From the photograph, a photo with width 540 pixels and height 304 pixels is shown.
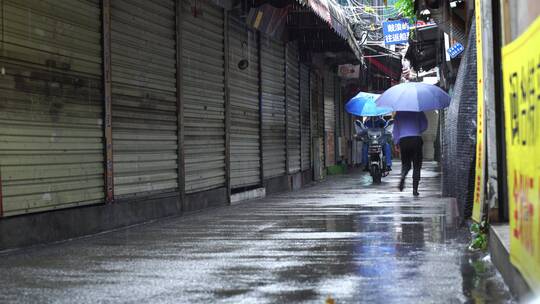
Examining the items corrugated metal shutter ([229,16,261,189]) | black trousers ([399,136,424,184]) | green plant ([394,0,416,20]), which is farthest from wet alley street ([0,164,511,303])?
green plant ([394,0,416,20])

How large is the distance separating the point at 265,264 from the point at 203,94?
262 inches

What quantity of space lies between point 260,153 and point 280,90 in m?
2.53

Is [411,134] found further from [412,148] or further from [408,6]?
[408,6]

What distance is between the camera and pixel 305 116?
21250 mm

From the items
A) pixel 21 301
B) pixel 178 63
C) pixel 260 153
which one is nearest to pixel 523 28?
pixel 21 301

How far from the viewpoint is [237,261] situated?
6.91 metres

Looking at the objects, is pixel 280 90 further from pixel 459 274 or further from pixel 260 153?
pixel 459 274

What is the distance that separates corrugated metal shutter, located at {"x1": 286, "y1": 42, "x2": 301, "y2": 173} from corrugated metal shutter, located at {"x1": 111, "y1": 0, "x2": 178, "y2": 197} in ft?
24.3

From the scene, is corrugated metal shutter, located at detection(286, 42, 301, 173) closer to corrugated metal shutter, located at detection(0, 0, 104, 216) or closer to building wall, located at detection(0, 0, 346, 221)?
building wall, located at detection(0, 0, 346, 221)

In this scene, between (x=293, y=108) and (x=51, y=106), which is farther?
(x=293, y=108)

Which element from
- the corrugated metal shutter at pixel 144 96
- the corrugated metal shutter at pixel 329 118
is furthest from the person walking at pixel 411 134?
the corrugated metal shutter at pixel 329 118

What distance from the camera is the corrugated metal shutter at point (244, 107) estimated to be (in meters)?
14.5

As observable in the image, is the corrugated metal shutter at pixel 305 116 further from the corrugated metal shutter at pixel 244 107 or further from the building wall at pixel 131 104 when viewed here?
the corrugated metal shutter at pixel 244 107

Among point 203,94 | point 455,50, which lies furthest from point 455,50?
point 203,94
